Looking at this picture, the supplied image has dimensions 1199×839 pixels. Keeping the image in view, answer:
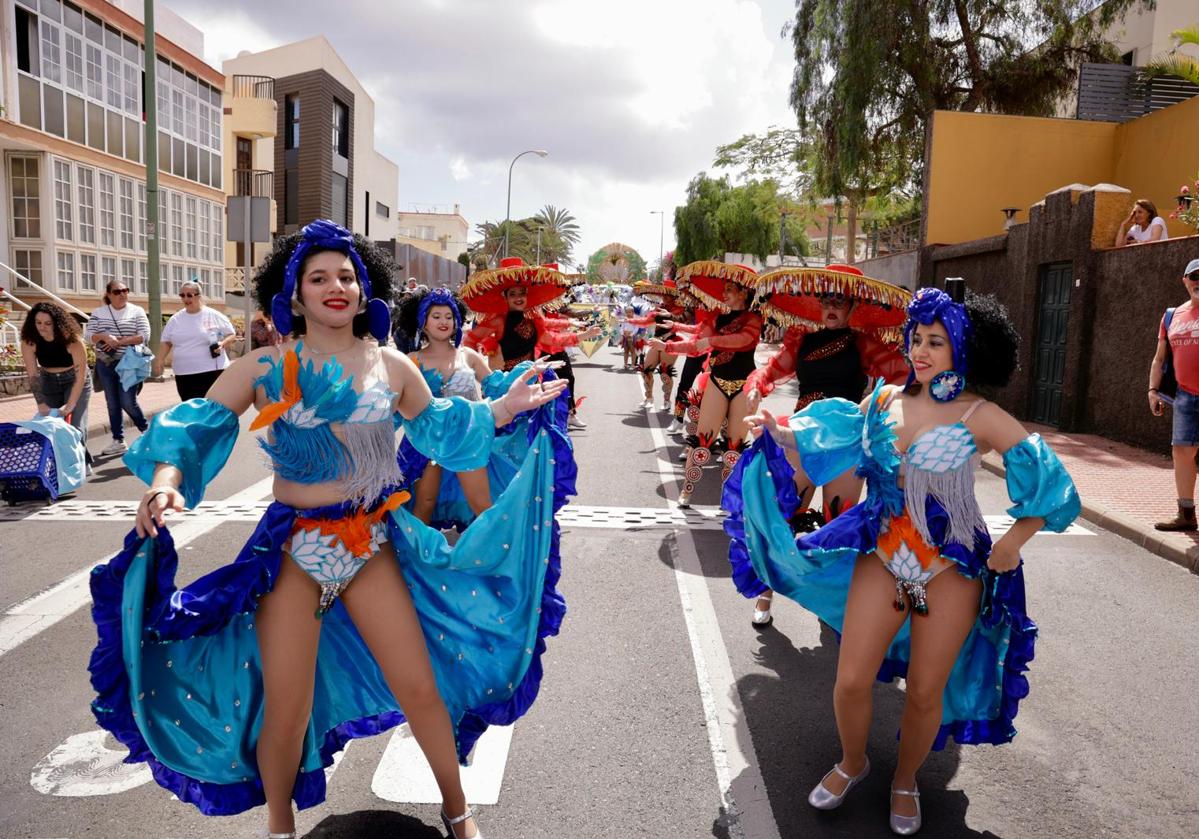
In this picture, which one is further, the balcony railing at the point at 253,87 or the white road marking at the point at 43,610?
the balcony railing at the point at 253,87

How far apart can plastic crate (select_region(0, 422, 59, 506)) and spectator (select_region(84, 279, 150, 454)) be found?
6.84 ft

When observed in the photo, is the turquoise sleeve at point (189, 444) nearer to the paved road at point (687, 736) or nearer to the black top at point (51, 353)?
the paved road at point (687, 736)

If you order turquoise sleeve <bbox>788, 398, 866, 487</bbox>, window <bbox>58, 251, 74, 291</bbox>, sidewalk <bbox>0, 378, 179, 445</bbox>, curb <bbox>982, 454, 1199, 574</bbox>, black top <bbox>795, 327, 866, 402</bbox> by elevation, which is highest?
window <bbox>58, 251, 74, 291</bbox>

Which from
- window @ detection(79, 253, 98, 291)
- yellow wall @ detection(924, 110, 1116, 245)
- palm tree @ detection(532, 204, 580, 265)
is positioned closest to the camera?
window @ detection(79, 253, 98, 291)

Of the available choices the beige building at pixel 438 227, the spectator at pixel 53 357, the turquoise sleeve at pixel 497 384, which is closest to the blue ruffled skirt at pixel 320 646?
the turquoise sleeve at pixel 497 384

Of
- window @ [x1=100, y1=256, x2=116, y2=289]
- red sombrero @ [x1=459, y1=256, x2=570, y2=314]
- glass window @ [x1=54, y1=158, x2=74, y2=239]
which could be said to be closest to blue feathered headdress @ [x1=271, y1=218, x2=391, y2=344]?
red sombrero @ [x1=459, y1=256, x2=570, y2=314]

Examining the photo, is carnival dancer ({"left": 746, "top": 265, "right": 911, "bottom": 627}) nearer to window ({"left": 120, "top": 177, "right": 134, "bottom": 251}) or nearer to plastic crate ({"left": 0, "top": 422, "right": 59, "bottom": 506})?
plastic crate ({"left": 0, "top": 422, "right": 59, "bottom": 506})

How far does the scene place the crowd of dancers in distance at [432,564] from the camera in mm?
2846

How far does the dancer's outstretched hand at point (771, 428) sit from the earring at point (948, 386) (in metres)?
0.67

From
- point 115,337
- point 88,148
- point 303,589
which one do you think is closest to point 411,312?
point 303,589

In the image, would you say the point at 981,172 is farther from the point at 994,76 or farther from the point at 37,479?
the point at 37,479

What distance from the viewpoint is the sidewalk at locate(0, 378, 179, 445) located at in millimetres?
11594

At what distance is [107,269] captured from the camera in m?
22.0

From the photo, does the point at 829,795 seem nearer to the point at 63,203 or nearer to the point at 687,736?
the point at 687,736
